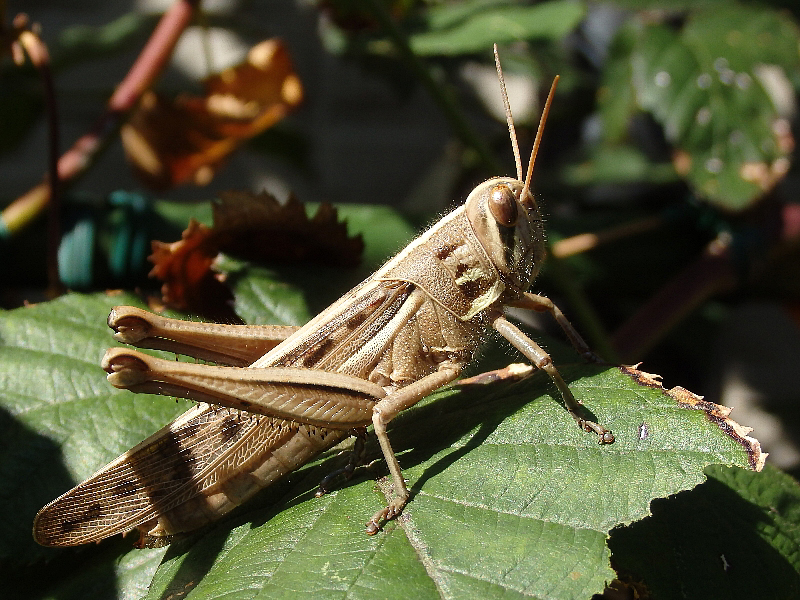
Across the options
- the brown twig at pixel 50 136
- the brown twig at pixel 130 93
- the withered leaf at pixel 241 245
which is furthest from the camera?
the brown twig at pixel 130 93

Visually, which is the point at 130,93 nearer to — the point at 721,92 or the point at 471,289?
the point at 471,289

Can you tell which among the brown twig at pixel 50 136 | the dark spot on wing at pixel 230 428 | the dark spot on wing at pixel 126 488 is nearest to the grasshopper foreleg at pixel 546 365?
the dark spot on wing at pixel 230 428

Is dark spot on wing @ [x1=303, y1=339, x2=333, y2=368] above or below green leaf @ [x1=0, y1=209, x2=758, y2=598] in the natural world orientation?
above

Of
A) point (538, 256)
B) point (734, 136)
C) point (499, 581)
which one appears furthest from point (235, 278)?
point (734, 136)

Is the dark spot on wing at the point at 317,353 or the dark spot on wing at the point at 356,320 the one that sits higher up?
the dark spot on wing at the point at 356,320

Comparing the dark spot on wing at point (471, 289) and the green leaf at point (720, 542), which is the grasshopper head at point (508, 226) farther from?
the green leaf at point (720, 542)

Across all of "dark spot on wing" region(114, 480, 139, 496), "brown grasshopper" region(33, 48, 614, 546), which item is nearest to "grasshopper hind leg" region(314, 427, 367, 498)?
"brown grasshopper" region(33, 48, 614, 546)

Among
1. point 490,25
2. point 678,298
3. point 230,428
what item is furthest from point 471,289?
point 490,25

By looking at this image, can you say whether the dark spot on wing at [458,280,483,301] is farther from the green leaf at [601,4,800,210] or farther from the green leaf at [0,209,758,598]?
the green leaf at [601,4,800,210]
